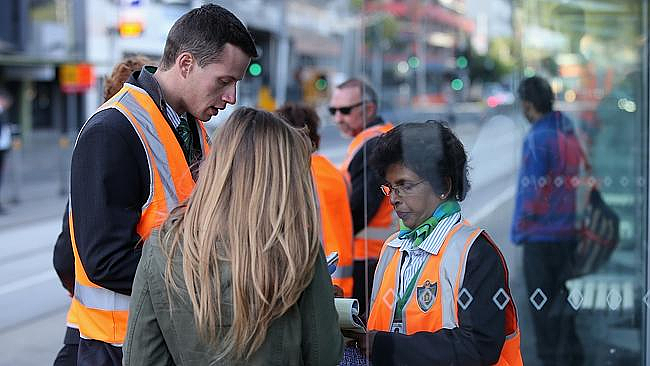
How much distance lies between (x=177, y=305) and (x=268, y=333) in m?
0.20

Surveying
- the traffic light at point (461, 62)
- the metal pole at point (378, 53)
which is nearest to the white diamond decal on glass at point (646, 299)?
the metal pole at point (378, 53)

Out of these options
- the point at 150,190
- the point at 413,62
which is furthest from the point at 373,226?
the point at 413,62

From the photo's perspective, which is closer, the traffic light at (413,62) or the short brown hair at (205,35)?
the short brown hair at (205,35)

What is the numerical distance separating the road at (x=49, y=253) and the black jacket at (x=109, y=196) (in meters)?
0.98

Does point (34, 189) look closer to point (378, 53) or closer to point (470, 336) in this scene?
point (378, 53)

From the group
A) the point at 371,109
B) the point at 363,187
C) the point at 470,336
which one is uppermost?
the point at 371,109

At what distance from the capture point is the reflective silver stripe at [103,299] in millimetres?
2459

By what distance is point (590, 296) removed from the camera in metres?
4.35

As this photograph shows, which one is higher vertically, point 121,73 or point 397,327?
point 121,73

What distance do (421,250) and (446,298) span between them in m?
0.16

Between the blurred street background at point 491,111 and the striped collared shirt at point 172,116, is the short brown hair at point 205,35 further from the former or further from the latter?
the blurred street background at point 491,111

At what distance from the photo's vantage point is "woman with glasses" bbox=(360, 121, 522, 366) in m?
2.34

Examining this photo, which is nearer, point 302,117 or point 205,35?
point 205,35

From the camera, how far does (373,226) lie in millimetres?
3432
